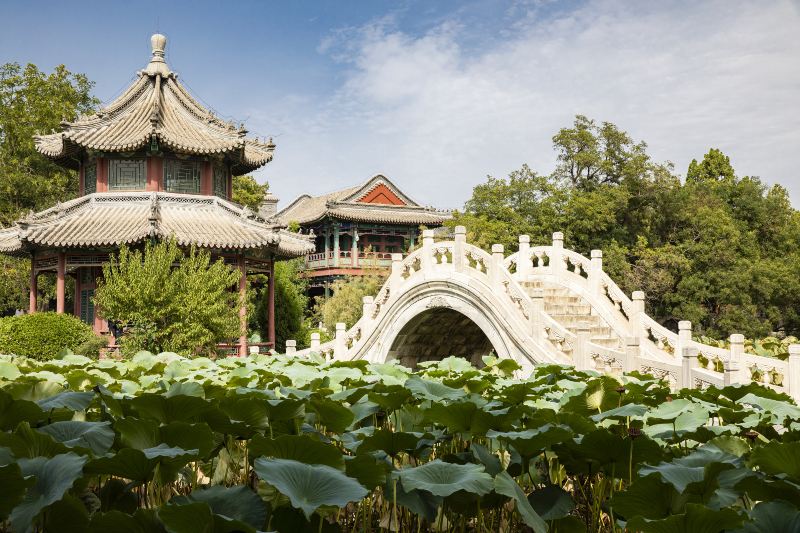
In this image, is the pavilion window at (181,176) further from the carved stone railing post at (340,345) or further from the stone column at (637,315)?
the stone column at (637,315)

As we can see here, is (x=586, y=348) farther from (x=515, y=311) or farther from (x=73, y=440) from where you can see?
(x=73, y=440)

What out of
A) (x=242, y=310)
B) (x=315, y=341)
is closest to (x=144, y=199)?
(x=242, y=310)

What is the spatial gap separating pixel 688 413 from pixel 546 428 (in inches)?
36.7

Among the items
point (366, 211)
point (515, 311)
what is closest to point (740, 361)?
point (515, 311)

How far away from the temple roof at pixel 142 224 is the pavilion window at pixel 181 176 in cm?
56

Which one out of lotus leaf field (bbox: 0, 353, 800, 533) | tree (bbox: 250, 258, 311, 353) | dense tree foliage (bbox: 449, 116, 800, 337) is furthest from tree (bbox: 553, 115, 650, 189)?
lotus leaf field (bbox: 0, 353, 800, 533)

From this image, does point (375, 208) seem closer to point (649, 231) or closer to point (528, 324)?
point (649, 231)

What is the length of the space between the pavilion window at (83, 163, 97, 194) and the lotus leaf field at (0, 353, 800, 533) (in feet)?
57.5

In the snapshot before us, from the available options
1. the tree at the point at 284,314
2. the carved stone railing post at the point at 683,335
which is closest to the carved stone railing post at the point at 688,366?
the carved stone railing post at the point at 683,335

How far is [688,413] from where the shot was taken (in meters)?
3.30

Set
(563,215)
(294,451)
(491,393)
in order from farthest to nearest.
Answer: (563,215) < (491,393) < (294,451)

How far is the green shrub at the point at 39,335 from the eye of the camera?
1448cm

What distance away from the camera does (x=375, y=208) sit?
3759 centimetres

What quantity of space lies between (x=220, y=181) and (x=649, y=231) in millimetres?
15246
